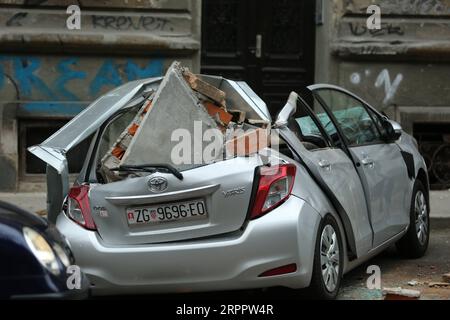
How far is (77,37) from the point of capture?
1011cm

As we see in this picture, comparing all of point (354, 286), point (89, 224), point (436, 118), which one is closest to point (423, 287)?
point (354, 286)

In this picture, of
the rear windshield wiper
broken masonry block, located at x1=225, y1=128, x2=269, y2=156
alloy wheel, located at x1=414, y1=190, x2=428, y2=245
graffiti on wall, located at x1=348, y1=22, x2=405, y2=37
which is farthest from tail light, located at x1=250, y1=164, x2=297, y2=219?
graffiti on wall, located at x1=348, y1=22, x2=405, y2=37

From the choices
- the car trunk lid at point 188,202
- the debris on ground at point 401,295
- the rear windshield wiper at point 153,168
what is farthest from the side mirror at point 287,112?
the debris on ground at point 401,295

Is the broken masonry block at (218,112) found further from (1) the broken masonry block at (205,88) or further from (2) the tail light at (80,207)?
(2) the tail light at (80,207)

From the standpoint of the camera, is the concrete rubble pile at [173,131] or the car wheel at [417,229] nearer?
the concrete rubble pile at [173,131]

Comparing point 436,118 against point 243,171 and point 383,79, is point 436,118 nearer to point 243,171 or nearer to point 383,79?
point 383,79

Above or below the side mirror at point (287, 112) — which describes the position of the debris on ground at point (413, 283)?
below

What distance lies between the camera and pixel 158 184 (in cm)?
517

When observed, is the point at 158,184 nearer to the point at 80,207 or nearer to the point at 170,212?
the point at 170,212

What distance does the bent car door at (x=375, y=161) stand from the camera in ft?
21.0

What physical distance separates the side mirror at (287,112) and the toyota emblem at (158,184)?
995mm

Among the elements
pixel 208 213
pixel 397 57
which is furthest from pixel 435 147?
pixel 208 213

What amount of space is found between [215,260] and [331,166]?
1305mm

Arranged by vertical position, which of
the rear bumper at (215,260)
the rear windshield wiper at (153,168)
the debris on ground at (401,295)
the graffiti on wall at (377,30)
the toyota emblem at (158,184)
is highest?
the graffiti on wall at (377,30)
